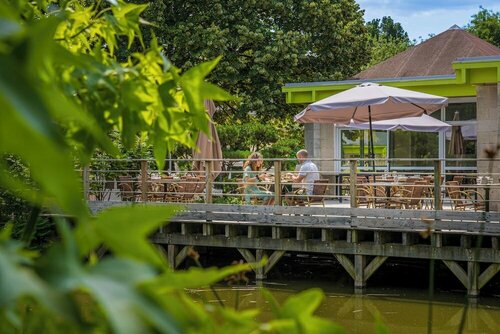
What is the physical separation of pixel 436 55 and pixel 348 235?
9.89 metres

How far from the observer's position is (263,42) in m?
28.7

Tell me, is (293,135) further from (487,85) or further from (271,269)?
(271,269)

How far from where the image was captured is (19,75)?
2.16ft

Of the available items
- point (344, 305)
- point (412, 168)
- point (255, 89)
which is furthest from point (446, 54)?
point (344, 305)

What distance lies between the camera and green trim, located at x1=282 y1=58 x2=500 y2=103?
18062 mm

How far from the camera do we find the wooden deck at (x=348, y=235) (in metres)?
12.6

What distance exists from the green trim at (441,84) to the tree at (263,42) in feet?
17.8

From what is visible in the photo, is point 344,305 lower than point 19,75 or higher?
lower

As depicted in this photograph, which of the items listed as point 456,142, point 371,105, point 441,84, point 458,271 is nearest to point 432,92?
point 441,84

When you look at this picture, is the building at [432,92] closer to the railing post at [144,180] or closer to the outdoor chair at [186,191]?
the outdoor chair at [186,191]

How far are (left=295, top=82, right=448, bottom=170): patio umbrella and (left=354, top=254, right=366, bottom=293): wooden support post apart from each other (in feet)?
8.33

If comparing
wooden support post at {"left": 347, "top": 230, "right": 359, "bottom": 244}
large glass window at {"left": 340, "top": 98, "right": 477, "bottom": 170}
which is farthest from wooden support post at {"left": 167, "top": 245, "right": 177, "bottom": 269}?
large glass window at {"left": 340, "top": 98, "right": 477, "bottom": 170}

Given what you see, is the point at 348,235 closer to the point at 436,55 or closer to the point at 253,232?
the point at 253,232

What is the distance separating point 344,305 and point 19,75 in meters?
12.0
